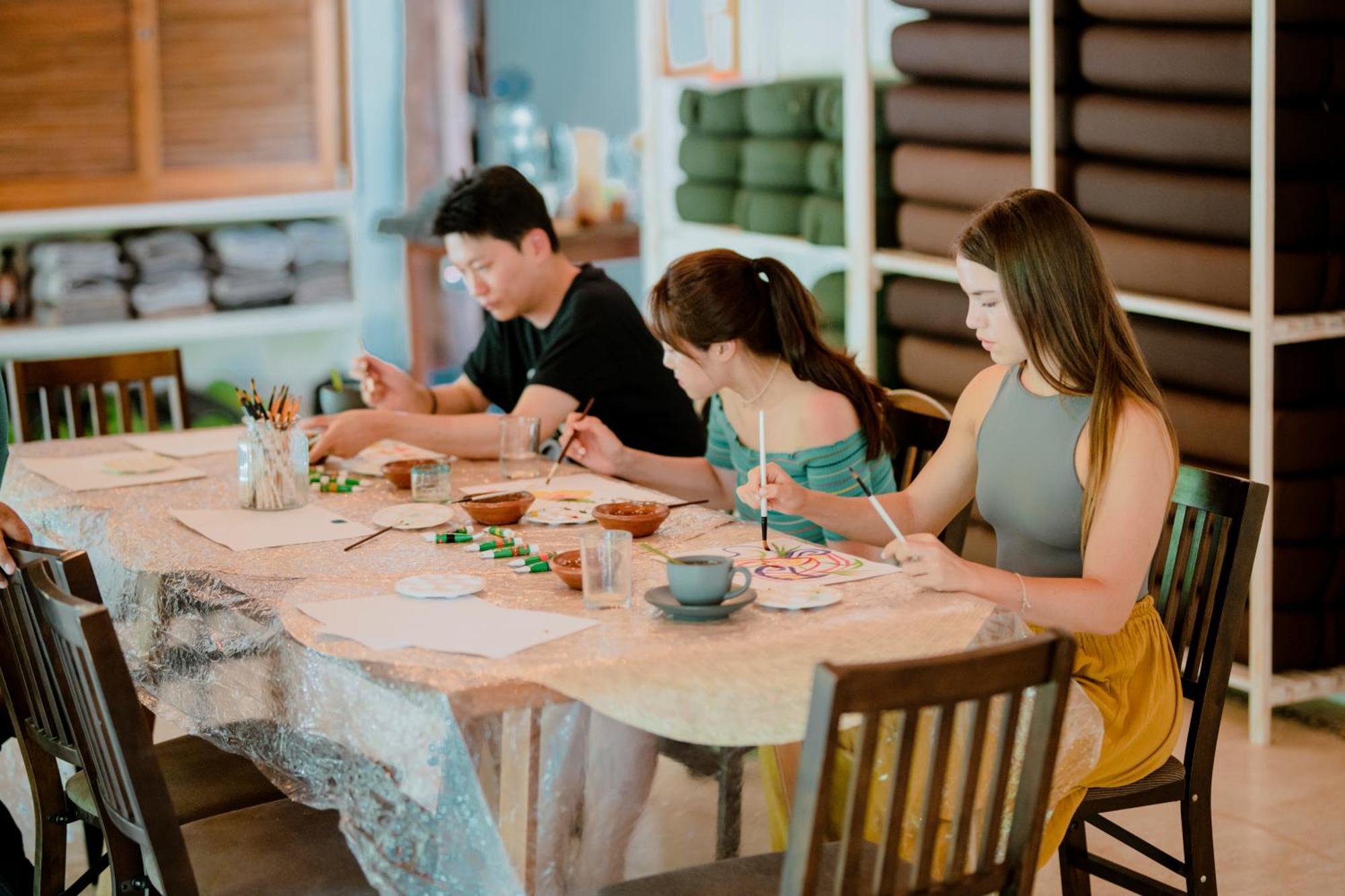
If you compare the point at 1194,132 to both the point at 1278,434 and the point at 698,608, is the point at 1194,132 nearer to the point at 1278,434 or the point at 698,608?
the point at 1278,434

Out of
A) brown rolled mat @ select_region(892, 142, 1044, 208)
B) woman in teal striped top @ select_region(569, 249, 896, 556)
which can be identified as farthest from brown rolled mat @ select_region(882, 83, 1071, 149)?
woman in teal striped top @ select_region(569, 249, 896, 556)

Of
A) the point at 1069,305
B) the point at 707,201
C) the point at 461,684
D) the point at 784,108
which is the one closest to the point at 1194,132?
the point at 1069,305

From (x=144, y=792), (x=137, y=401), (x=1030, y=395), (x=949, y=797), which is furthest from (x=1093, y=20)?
(x=137, y=401)

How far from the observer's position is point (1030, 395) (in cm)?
231

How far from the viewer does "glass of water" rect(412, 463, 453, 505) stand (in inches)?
107

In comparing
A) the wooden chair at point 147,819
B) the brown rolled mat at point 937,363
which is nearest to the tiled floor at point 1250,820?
the wooden chair at point 147,819

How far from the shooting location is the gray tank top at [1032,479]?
223 cm

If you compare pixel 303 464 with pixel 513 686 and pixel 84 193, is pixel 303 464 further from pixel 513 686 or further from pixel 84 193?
pixel 84 193

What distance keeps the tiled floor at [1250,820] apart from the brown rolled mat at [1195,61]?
1324mm

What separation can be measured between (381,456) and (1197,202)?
67.6 inches

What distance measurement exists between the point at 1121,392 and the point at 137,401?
358cm

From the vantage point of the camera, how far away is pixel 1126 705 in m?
2.18

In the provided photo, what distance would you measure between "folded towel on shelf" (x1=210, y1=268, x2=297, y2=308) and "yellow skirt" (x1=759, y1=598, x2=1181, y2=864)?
3317 millimetres

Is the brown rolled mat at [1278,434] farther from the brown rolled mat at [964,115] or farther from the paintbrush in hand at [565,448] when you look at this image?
the paintbrush in hand at [565,448]
